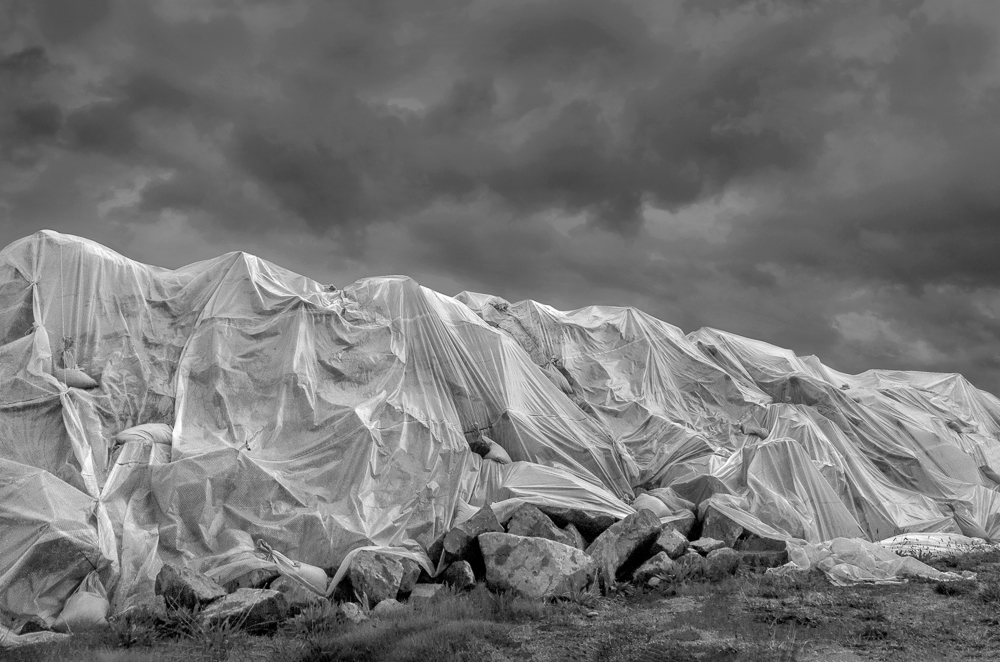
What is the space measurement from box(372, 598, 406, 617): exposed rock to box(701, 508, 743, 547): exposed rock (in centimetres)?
585

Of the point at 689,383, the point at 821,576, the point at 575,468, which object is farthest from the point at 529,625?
the point at 689,383

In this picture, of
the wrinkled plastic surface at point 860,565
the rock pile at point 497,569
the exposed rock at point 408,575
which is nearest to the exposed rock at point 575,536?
the rock pile at point 497,569

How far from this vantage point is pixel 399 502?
14.8 metres

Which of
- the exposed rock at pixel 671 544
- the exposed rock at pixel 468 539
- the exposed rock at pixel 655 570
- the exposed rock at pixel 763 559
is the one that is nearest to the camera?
the exposed rock at pixel 655 570

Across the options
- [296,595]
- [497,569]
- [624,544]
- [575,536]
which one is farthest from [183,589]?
[624,544]

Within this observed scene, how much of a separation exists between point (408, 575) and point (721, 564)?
4594mm

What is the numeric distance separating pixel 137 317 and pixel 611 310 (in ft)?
42.0

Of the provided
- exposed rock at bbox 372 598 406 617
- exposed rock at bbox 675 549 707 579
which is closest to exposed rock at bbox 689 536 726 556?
exposed rock at bbox 675 549 707 579

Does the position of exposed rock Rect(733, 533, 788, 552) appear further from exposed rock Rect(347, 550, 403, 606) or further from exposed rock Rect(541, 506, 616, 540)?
exposed rock Rect(347, 550, 403, 606)

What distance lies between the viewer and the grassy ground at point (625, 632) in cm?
938

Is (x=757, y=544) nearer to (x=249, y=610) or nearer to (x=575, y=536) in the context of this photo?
(x=575, y=536)

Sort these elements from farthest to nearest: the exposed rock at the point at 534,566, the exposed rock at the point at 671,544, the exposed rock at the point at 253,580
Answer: the exposed rock at the point at 671,544 < the exposed rock at the point at 253,580 < the exposed rock at the point at 534,566

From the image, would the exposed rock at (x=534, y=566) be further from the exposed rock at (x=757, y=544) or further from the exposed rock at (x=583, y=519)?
the exposed rock at (x=757, y=544)

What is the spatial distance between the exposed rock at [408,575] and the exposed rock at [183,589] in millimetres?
2344
